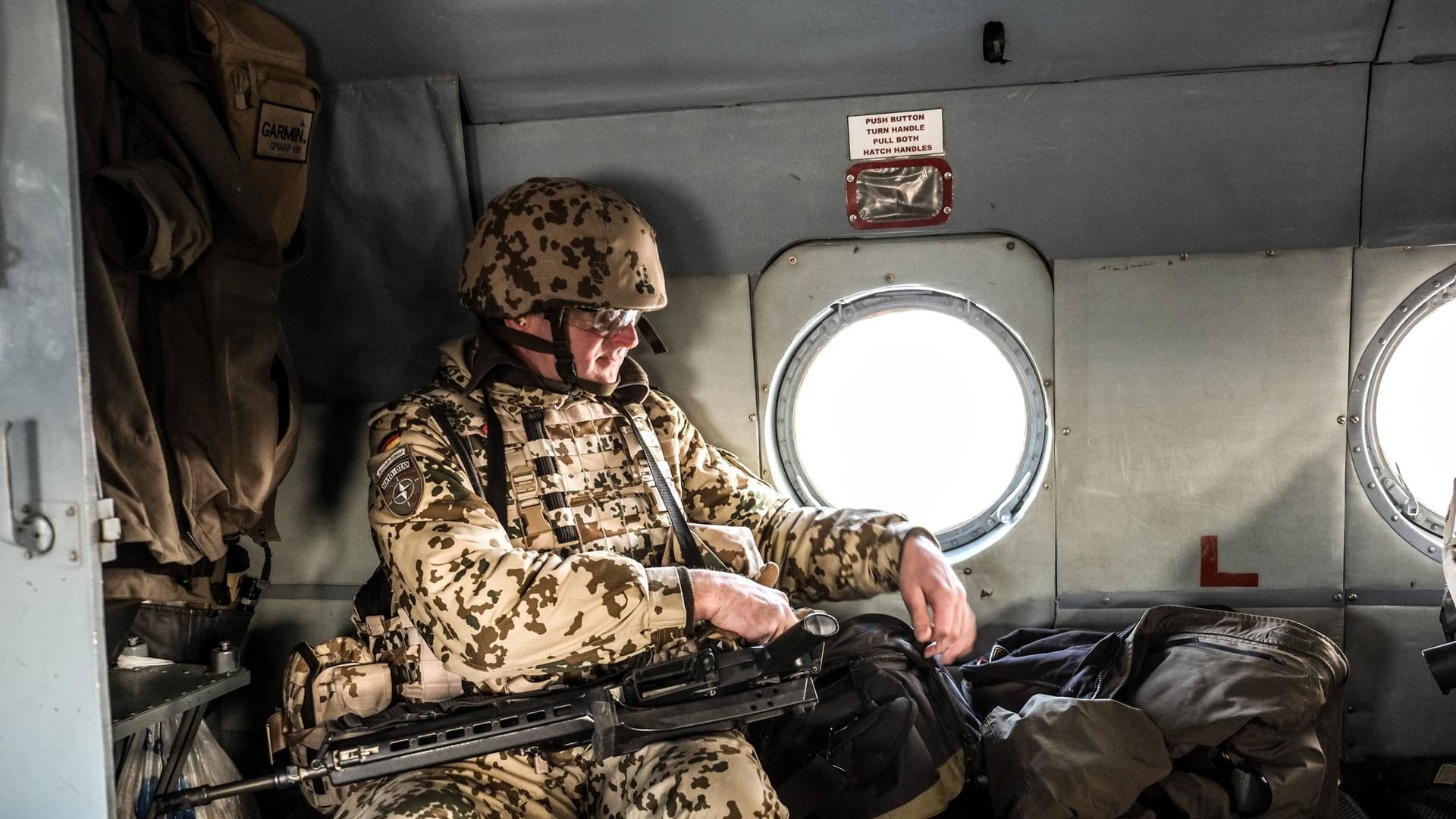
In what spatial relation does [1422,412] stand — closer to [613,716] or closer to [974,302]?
[974,302]

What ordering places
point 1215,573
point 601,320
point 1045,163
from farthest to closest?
point 1215,573
point 1045,163
point 601,320

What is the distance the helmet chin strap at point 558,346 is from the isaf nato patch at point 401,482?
1.42 ft

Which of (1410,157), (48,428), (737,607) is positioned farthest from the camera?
(1410,157)

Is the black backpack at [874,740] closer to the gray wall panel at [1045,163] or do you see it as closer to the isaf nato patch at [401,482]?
the isaf nato patch at [401,482]

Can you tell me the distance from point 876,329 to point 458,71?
1655mm

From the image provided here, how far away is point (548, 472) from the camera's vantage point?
9.46 ft

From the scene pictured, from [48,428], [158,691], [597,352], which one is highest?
[597,352]

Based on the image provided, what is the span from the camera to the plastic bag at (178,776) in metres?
2.84

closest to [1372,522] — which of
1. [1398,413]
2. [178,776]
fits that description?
[1398,413]

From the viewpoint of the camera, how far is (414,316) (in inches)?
137

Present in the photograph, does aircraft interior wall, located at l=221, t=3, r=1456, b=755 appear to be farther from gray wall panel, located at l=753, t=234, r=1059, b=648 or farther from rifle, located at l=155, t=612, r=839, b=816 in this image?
rifle, located at l=155, t=612, r=839, b=816

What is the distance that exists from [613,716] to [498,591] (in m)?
0.37

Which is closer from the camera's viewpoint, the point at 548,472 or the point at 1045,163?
the point at 548,472

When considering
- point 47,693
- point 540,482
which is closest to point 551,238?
point 540,482
